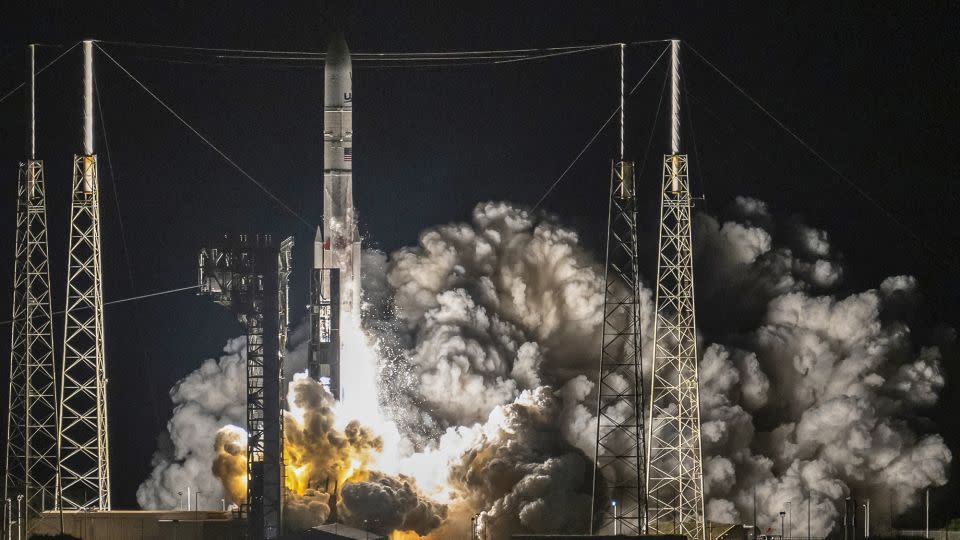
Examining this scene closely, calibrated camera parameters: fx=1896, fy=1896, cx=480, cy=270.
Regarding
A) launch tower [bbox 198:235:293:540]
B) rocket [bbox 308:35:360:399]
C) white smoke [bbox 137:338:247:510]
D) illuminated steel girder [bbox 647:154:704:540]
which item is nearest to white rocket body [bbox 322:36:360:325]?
rocket [bbox 308:35:360:399]

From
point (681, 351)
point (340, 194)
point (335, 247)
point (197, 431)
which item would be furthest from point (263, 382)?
point (197, 431)

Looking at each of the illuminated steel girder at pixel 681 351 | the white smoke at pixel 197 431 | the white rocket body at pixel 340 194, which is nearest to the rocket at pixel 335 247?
the white rocket body at pixel 340 194

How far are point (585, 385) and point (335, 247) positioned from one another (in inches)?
419

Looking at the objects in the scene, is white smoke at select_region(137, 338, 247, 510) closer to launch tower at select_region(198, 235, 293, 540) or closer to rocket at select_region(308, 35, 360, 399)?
rocket at select_region(308, 35, 360, 399)

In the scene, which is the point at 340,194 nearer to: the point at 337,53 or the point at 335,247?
the point at 335,247

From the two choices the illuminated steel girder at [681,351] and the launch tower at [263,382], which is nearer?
the illuminated steel girder at [681,351]

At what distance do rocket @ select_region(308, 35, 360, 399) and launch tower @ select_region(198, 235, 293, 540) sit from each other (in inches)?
285

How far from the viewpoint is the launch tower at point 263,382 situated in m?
61.5

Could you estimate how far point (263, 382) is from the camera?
61.9 m

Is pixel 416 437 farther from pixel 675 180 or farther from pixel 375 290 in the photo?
pixel 675 180

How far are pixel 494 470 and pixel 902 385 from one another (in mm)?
15687

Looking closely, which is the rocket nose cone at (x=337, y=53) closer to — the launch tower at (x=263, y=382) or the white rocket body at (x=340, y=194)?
the white rocket body at (x=340, y=194)

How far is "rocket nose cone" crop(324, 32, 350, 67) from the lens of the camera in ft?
236

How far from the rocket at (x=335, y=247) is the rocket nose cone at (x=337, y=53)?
15 centimetres
